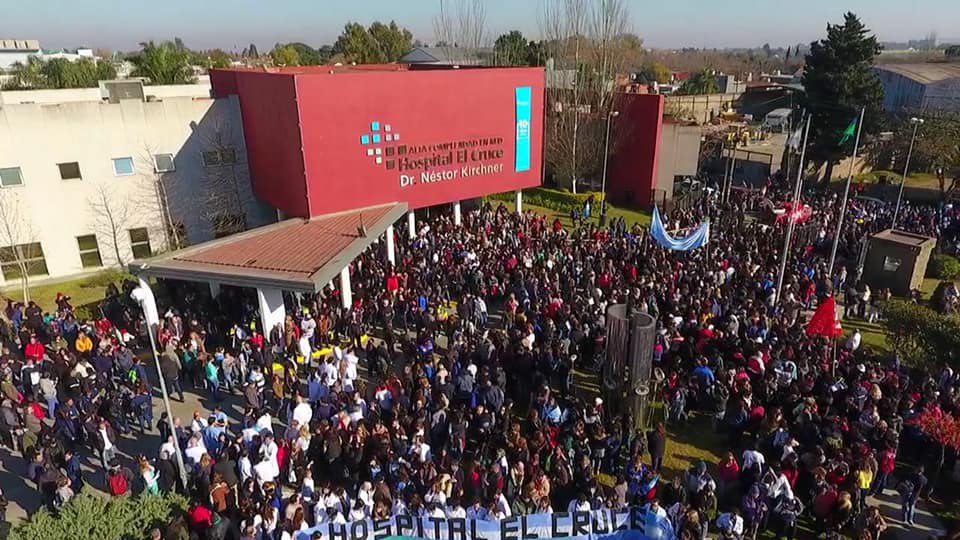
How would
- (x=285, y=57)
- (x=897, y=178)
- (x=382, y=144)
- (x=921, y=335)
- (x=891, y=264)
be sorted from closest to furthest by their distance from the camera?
(x=921, y=335) → (x=891, y=264) → (x=382, y=144) → (x=897, y=178) → (x=285, y=57)

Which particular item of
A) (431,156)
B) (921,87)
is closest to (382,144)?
(431,156)

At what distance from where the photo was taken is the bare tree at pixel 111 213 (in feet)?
72.2

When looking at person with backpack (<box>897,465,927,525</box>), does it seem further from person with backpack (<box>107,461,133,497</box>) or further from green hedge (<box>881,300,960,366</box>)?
person with backpack (<box>107,461,133,497</box>)

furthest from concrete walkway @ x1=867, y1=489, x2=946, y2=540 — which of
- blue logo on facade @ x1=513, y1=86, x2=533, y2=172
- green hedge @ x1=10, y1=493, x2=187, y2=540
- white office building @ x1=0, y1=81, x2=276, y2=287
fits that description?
white office building @ x1=0, y1=81, x2=276, y2=287

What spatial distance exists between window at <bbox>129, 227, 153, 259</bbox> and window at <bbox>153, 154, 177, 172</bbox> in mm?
2427

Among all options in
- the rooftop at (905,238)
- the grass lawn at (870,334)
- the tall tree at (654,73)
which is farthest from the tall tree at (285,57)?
the grass lawn at (870,334)

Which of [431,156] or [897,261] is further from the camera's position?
[431,156]

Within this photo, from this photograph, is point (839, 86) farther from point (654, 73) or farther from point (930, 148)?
point (654, 73)

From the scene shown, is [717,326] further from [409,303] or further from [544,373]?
[409,303]

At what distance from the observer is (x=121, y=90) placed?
23797 mm

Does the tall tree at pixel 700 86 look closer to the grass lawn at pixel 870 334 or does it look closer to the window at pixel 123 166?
the grass lawn at pixel 870 334

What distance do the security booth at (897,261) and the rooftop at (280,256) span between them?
16.3 meters

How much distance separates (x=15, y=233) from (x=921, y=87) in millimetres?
64824

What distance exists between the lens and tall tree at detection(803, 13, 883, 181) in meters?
35.0
